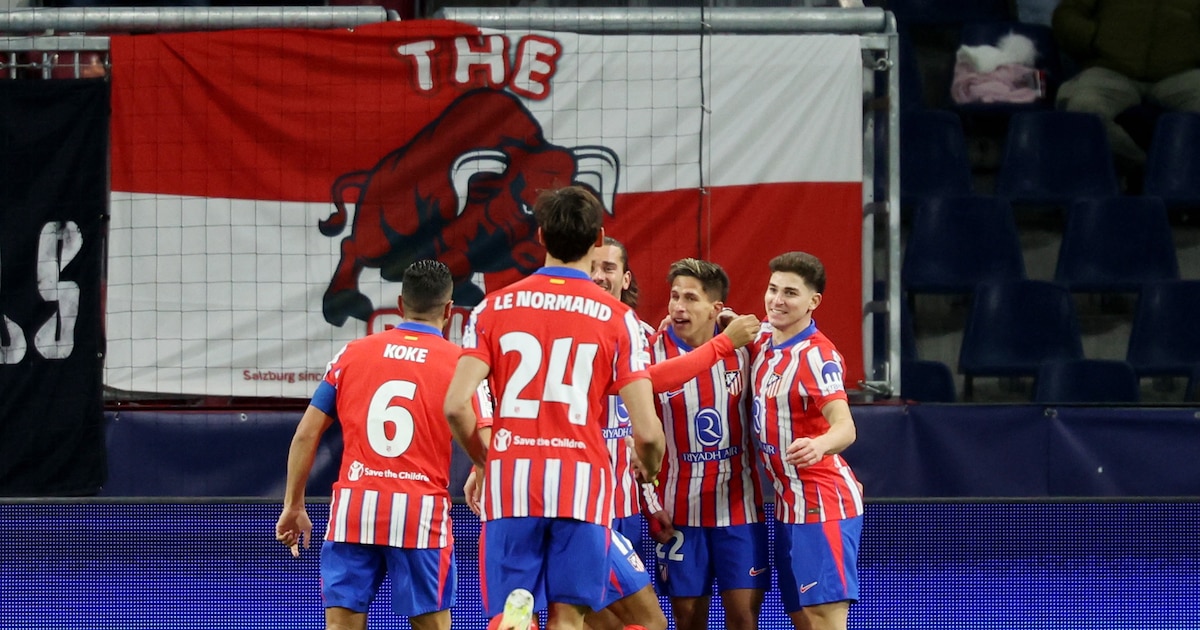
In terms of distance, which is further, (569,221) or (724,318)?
(724,318)

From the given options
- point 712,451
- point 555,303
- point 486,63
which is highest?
point 486,63

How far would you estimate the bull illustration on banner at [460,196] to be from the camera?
7.71 m

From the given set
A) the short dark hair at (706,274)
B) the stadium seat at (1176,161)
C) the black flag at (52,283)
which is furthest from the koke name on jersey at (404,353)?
the stadium seat at (1176,161)

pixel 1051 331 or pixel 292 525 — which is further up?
pixel 1051 331

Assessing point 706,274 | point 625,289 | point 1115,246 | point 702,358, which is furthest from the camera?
point 1115,246

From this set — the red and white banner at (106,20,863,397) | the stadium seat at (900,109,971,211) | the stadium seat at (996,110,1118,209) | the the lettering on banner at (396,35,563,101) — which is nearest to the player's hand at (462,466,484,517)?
the red and white banner at (106,20,863,397)

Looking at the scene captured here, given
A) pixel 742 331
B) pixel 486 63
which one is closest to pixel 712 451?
pixel 742 331

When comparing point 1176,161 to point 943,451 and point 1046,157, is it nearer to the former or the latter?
point 1046,157

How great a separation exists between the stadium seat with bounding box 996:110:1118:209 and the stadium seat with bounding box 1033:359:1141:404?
146 centimetres

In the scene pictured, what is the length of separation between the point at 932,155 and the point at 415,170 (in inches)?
159

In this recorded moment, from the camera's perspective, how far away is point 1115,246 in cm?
951

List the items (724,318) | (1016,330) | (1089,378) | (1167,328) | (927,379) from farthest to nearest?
1. (1167,328)
2. (1016,330)
3. (1089,378)
4. (927,379)
5. (724,318)

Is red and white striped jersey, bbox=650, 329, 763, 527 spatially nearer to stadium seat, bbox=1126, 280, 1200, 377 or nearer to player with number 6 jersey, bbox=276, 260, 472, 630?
player with number 6 jersey, bbox=276, 260, 472, 630

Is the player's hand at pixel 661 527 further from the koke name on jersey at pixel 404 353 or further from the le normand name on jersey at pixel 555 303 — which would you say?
the le normand name on jersey at pixel 555 303
